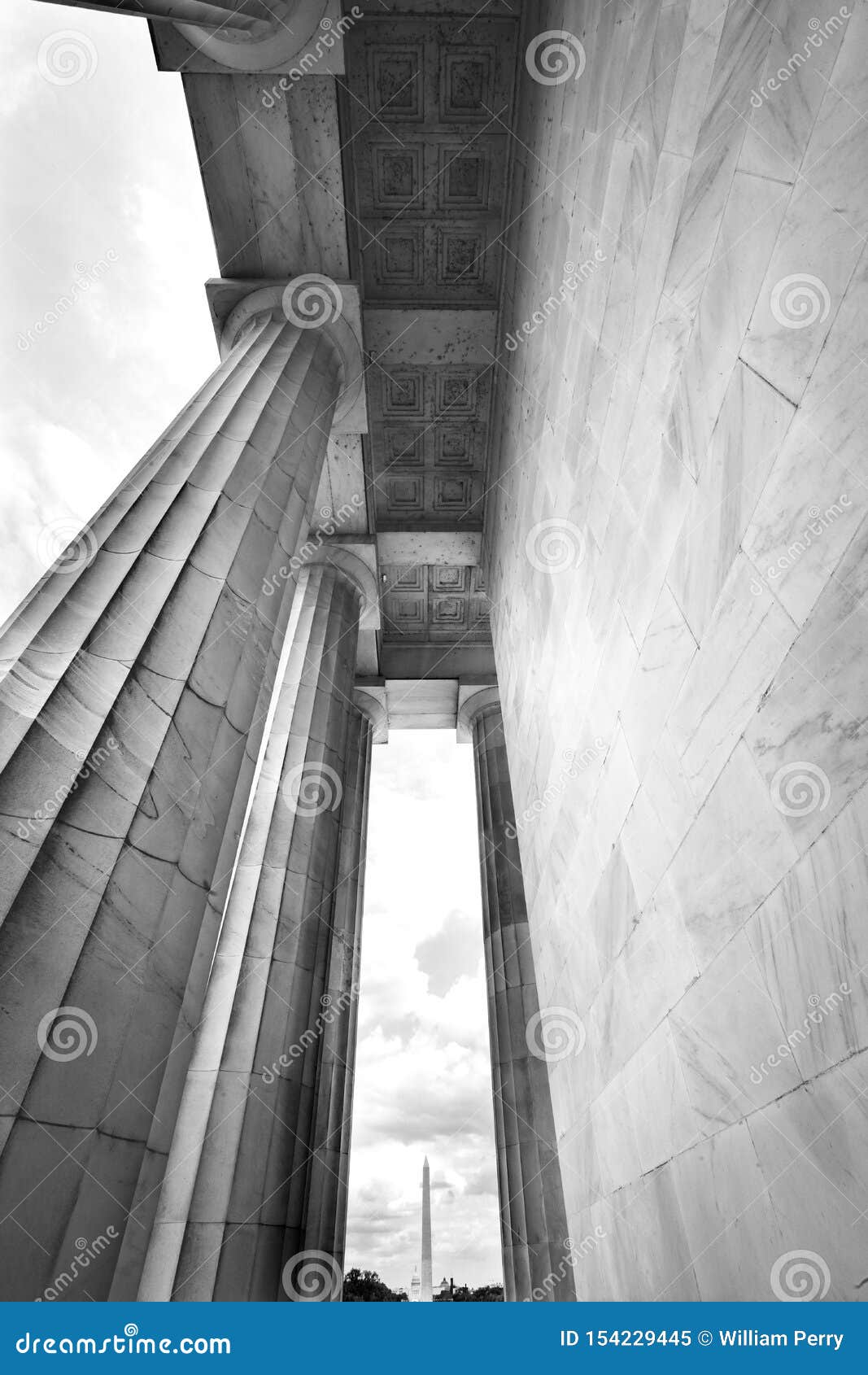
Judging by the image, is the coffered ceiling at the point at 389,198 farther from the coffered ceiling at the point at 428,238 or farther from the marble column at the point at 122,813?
the marble column at the point at 122,813

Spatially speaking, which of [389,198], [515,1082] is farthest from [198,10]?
[515,1082]

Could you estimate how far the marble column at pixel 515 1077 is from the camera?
52.3ft

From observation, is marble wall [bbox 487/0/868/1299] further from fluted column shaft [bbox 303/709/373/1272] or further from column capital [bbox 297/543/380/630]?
column capital [bbox 297/543/380/630]

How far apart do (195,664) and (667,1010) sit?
5670 millimetres

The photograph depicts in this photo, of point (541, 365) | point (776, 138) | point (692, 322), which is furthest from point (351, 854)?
point (776, 138)

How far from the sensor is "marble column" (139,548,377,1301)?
1106cm

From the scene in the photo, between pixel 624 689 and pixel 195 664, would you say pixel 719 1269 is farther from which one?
pixel 195 664

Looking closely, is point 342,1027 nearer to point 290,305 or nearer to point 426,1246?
point 290,305

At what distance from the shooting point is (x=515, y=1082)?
18922mm

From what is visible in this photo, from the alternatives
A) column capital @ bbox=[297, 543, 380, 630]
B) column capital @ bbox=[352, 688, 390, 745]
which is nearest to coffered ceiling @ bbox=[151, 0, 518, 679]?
column capital @ bbox=[297, 543, 380, 630]

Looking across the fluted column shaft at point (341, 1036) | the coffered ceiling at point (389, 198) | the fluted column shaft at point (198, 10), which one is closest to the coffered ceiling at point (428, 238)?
the coffered ceiling at point (389, 198)

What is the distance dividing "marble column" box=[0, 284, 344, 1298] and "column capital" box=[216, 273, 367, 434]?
5.56 meters

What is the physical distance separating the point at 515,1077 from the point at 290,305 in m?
19.0

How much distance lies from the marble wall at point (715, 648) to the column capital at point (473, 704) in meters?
15.9
